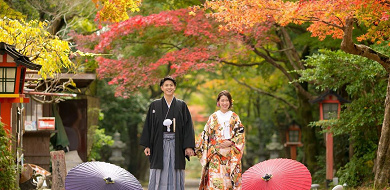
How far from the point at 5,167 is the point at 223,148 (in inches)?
127

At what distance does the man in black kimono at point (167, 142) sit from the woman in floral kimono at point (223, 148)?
1.13 ft

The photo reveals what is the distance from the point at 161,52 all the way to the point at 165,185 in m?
9.19

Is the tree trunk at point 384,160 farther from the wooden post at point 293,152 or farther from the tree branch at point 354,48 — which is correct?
the wooden post at point 293,152

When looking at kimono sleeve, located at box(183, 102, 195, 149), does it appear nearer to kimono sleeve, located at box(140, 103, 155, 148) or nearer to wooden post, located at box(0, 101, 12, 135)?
kimono sleeve, located at box(140, 103, 155, 148)

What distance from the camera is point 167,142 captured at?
31.4 feet

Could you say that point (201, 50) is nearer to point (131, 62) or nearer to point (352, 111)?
point (131, 62)

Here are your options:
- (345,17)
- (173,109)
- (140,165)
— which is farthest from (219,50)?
(140,165)

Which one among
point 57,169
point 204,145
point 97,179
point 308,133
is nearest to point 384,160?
point 204,145

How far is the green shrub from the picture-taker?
994 cm

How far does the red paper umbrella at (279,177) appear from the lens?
10070 millimetres

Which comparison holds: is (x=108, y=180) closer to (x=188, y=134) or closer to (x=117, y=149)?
(x=188, y=134)

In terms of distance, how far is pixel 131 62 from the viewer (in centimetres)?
1736

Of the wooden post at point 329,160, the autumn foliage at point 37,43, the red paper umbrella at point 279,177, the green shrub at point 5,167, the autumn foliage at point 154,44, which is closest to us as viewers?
the green shrub at point 5,167

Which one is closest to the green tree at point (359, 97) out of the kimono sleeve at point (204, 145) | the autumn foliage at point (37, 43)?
the kimono sleeve at point (204, 145)
